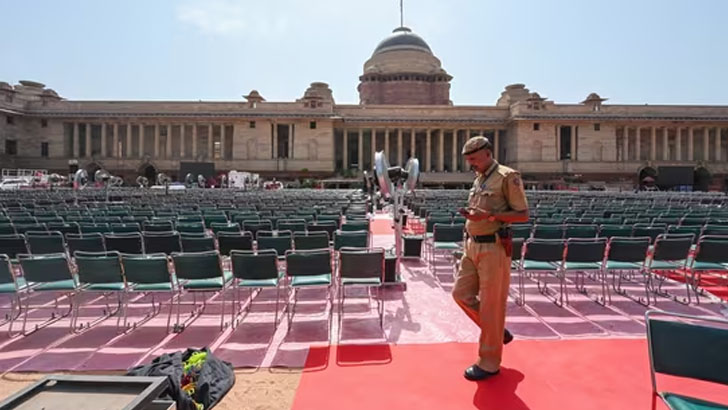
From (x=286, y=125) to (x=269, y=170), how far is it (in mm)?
6855

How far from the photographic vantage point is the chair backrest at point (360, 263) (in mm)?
5680

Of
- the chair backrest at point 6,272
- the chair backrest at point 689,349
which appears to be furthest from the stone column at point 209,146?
the chair backrest at point 689,349

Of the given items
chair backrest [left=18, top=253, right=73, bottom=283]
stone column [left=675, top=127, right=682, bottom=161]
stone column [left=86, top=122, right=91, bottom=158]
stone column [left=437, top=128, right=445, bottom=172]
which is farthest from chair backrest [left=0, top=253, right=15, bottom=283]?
stone column [left=675, top=127, right=682, bottom=161]

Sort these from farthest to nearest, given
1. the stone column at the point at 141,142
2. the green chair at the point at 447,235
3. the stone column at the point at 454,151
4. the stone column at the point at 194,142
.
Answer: the stone column at the point at 454,151 < the stone column at the point at 194,142 < the stone column at the point at 141,142 < the green chair at the point at 447,235

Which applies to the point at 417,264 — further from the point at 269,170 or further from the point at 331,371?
the point at 269,170

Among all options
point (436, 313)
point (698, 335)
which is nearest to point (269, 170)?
point (436, 313)

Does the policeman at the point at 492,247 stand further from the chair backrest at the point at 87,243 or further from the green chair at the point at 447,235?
the chair backrest at the point at 87,243

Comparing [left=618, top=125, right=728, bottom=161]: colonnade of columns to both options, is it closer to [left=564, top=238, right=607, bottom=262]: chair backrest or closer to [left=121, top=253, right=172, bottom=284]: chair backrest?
[left=564, top=238, right=607, bottom=262]: chair backrest

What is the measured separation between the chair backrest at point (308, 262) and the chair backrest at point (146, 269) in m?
1.65

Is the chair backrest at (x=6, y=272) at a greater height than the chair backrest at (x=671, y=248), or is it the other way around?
the chair backrest at (x=671, y=248)

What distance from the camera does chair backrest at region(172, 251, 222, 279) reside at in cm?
558

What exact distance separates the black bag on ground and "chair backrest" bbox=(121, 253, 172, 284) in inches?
84.8

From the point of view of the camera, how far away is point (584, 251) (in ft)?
21.6

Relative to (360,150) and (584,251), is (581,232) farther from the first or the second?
(360,150)
